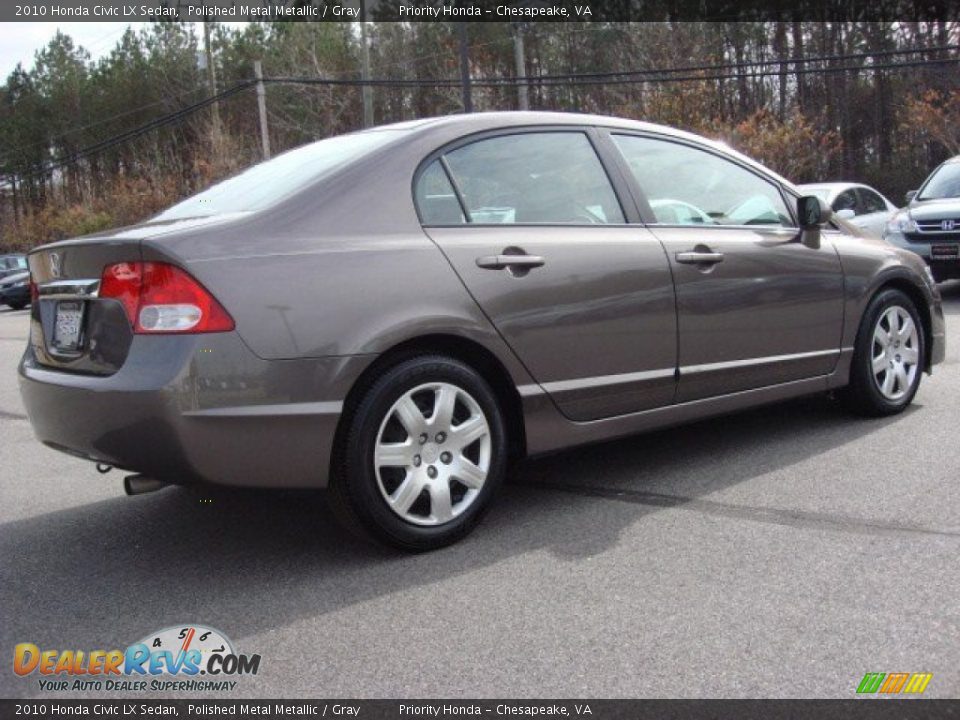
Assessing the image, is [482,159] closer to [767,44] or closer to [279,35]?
[767,44]

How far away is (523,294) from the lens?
386 cm

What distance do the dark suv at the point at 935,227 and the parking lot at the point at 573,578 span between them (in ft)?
22.6

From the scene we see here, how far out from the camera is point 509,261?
383 centimetres

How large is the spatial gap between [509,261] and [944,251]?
8.94 metres

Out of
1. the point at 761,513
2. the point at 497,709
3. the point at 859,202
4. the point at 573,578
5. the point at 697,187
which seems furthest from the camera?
the point at 859,202

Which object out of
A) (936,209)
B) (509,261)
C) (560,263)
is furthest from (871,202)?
(509,261)

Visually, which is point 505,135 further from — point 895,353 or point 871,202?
point 871,202

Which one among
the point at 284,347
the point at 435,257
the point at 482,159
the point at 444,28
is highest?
the point at 444,28

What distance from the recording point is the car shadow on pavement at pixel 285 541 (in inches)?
128

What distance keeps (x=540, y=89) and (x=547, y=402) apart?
44.3 m

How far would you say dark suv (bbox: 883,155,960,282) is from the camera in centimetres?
1116

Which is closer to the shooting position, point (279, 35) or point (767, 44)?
point (767, 44)

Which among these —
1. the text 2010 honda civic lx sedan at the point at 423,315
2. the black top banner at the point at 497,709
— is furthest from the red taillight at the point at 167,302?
the black top banner at the point at 497,709

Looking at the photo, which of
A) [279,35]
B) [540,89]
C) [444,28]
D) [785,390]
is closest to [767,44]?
[540,89]
